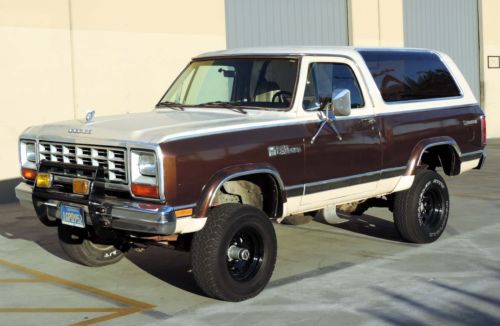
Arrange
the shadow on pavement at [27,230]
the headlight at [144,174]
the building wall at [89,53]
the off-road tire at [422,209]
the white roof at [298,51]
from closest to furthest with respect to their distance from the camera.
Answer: the headlight at [144,174], the white roof at [298,51], the off-road tire at [422,209], the shadow on pavement at [27,230], the building wall at [89,53]

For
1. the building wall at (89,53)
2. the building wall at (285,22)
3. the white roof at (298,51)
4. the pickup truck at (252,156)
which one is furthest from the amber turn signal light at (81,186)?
the building wall at (285,22)

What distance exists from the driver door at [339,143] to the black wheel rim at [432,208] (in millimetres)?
1049

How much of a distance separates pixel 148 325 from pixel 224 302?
732mm

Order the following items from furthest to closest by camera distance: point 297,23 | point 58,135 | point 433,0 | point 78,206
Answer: point 433,0 → point 297,23 → point 58,135 → point 78,206

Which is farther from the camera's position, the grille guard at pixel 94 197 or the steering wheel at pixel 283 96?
the steering wheel at pixel 283 96

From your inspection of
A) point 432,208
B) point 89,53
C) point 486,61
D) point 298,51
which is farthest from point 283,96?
point 486,61

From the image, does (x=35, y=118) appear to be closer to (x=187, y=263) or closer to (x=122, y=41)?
(x=122, y=41)

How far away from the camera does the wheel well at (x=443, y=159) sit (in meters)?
8.17

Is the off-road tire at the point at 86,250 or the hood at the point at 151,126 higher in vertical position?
the hood at the point at 151,126

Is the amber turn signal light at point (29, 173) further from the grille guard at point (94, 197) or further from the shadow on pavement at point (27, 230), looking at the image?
the shadow on pavement at point (27, 230)

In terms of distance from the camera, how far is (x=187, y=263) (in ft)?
24.1

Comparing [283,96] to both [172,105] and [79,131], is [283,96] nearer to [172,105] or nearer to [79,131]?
[172,105]

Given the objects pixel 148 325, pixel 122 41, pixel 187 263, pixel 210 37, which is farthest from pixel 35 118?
pixel 148 325

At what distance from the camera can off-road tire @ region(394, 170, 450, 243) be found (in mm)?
7719
